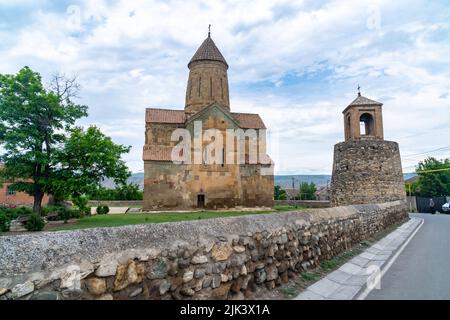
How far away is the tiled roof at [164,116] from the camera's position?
2775 centimetres

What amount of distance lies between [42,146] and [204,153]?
505 inches

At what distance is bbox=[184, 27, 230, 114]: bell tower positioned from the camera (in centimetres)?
2836

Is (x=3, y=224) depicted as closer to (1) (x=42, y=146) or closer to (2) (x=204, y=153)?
(1) (x=42, y=146)

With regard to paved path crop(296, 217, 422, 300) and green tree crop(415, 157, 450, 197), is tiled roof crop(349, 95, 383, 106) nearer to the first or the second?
paved path crop(296, 217, 422, 300)

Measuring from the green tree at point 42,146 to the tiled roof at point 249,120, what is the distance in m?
16.7

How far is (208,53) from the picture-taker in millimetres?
28797

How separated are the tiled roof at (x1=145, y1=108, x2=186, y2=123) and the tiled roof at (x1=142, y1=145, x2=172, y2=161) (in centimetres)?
309

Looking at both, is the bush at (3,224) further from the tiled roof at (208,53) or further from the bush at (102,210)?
the tiled roof at (208,53)

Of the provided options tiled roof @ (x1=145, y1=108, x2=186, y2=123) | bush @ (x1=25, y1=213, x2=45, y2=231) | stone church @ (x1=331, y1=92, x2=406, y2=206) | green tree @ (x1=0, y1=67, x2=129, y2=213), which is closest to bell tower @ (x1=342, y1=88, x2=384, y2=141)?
stone church @ (x1=331, y1=92, x2=406, y2=206)

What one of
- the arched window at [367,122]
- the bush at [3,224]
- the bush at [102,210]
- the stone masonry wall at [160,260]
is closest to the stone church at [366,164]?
the arched window at [367,122]

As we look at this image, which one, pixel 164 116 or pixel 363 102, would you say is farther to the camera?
pixel 164 116

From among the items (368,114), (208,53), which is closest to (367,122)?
(368,114)
